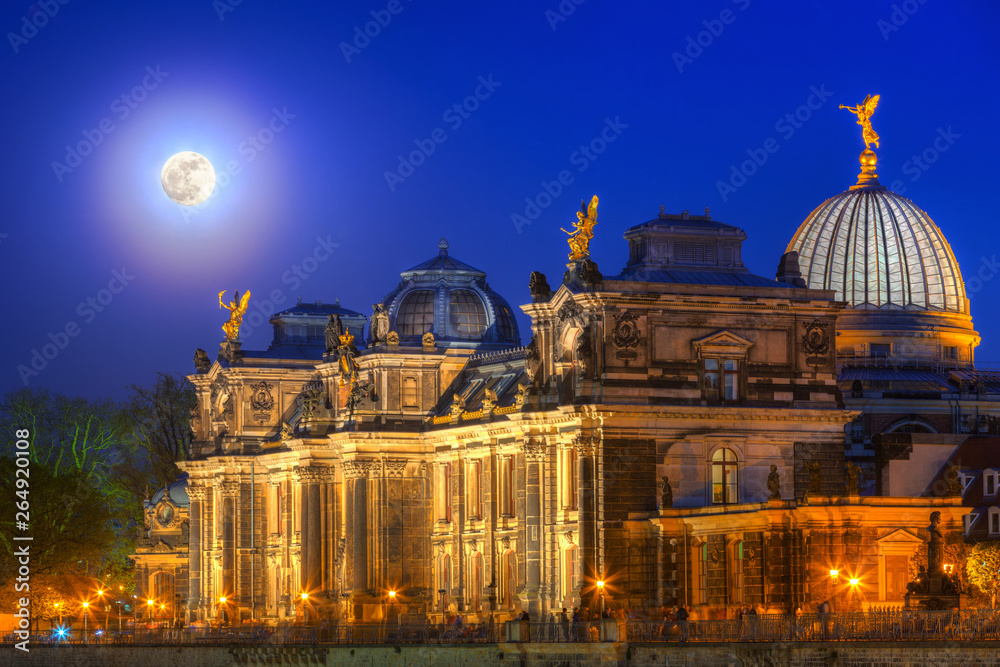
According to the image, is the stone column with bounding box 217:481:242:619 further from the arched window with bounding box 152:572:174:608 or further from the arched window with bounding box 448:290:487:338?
the arched window with bounding box 448:290:487:338

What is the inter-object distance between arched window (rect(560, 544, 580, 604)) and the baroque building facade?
0.26 m

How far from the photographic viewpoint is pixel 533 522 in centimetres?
10375

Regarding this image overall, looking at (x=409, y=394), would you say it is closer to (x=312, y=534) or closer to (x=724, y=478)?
(x=312, y=534)

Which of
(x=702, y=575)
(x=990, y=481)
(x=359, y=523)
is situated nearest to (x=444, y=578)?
(x=359, y=523)

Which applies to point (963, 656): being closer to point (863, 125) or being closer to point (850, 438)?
point (850, 438)

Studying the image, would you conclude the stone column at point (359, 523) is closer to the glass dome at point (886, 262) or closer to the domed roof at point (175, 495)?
the glass dome at point (886, 262)

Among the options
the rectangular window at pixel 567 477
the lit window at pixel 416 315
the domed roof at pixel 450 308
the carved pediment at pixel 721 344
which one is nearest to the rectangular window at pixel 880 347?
the domed roof at pixel 450 308

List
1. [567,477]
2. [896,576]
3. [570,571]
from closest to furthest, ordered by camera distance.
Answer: [896,576], [570,571], [567,477]

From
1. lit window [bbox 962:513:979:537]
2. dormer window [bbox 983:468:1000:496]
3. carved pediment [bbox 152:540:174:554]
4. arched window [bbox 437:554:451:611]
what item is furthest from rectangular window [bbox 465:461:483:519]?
carved pediment [bbox 152:540:174:554]

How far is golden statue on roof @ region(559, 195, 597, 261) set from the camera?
334 feet

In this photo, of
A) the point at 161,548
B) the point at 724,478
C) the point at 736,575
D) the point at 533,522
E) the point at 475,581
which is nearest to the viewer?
the point at 736,575

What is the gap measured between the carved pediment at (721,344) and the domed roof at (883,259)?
29726 mm

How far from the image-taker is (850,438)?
123 metres

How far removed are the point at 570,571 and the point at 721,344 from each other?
11969mm
